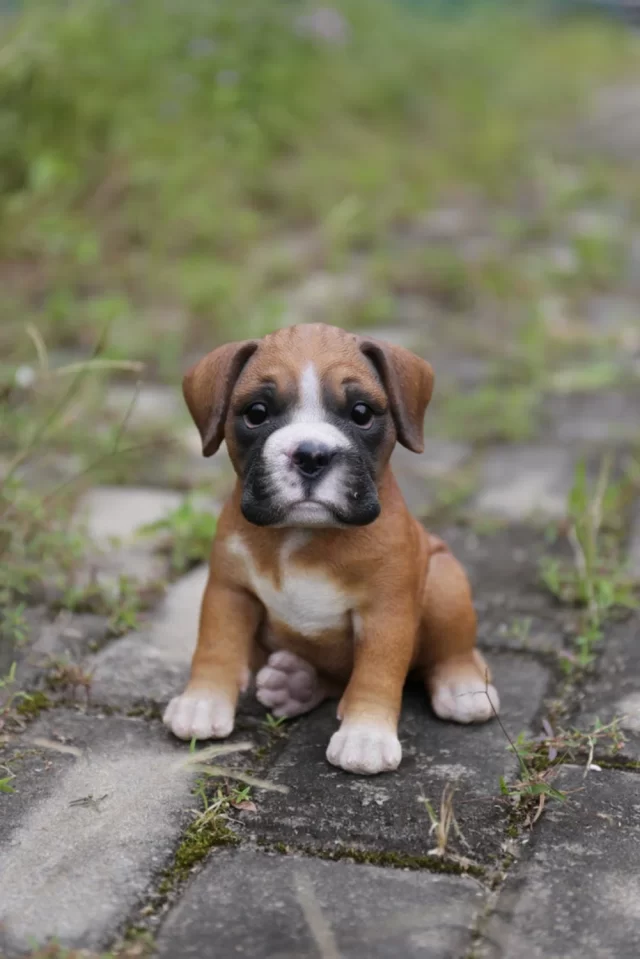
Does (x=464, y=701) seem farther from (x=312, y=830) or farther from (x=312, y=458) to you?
(x=312, y=458)

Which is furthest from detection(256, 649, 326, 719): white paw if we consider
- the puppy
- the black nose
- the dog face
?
the black nose

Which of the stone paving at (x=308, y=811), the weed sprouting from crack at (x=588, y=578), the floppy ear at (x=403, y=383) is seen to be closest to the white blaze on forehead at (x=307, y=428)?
the floppy ear at (x=403, y=383)

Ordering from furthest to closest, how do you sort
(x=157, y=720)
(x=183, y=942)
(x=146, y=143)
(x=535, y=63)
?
(x=535, y=63), (x=146, y=143), (x=157, y=720), (x=183, y=942)

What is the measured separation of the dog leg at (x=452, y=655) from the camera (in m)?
2.64

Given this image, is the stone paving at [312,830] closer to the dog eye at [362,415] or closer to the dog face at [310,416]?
the dog face at [310,416]

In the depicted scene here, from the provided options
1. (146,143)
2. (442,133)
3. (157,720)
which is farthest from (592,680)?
(442,133)

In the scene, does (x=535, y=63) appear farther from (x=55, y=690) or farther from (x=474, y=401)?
(x=55, y=690)

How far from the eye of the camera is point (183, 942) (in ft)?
6.30

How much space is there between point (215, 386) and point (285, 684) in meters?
0.64

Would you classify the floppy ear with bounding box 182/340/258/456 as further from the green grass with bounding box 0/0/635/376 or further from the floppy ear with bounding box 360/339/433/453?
the green grass with bounding box 0/0/635/376

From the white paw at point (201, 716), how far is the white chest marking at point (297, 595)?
0.68 ft

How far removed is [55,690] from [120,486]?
1345 mm

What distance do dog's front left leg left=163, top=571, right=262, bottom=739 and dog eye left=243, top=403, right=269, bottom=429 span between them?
1.18 ft

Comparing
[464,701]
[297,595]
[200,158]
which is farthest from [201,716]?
[200,158]
